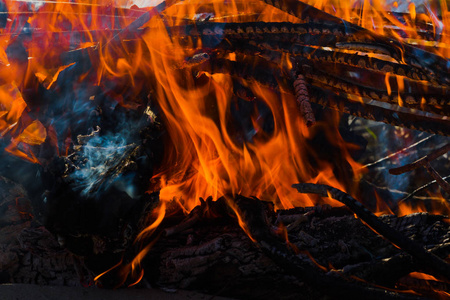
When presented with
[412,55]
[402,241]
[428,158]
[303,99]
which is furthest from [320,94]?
[402,241]

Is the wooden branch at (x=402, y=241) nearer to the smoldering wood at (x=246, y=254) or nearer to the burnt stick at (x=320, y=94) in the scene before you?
the smoldering wood at (x=246, y=254)

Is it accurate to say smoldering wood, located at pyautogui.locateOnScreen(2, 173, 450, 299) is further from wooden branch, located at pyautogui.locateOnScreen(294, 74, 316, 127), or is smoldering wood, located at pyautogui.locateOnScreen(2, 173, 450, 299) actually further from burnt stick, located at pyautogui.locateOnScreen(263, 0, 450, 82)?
burnt stick, located at pyautogui.locateOnScreen(263, 0, 450, 82)

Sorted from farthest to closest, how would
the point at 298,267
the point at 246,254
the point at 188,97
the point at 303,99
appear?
the point at 188,97, the point at 303,99, the point at 246,254, the point at 298,267

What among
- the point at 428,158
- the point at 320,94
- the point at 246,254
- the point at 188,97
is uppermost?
the point at 188,97

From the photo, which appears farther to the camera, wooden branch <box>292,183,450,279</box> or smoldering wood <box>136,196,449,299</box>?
smoldering wood <box>136,196,449,299</box>

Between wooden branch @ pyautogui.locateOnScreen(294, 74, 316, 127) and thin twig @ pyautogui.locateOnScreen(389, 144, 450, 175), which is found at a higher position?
wooden branch @ pyautogui.locateOnScreen(294, 74, 316, 127)

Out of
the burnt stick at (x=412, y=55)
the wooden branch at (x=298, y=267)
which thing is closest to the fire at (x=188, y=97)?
the wooden branch at (x=298, y=267)

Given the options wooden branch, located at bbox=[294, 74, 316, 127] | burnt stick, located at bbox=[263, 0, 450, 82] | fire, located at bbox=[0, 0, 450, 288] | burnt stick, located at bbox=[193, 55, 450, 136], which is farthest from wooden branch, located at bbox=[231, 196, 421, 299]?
burnt stick, located at bbox=[263, 0, 450, 82]

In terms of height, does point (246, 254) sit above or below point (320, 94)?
below

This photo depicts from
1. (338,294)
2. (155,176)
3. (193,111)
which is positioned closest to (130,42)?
(193,111)

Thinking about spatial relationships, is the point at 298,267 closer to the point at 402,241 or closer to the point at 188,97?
the point at 402,241

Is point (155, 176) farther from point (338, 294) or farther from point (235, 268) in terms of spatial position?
point (338, 294)

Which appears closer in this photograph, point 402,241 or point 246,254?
point 402,241

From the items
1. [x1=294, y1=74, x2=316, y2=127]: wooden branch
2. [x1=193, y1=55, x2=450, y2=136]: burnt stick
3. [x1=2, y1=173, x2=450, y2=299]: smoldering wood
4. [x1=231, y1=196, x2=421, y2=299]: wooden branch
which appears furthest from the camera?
[x1=193, y1=55, x2=450, y2=136]: burnt stick
